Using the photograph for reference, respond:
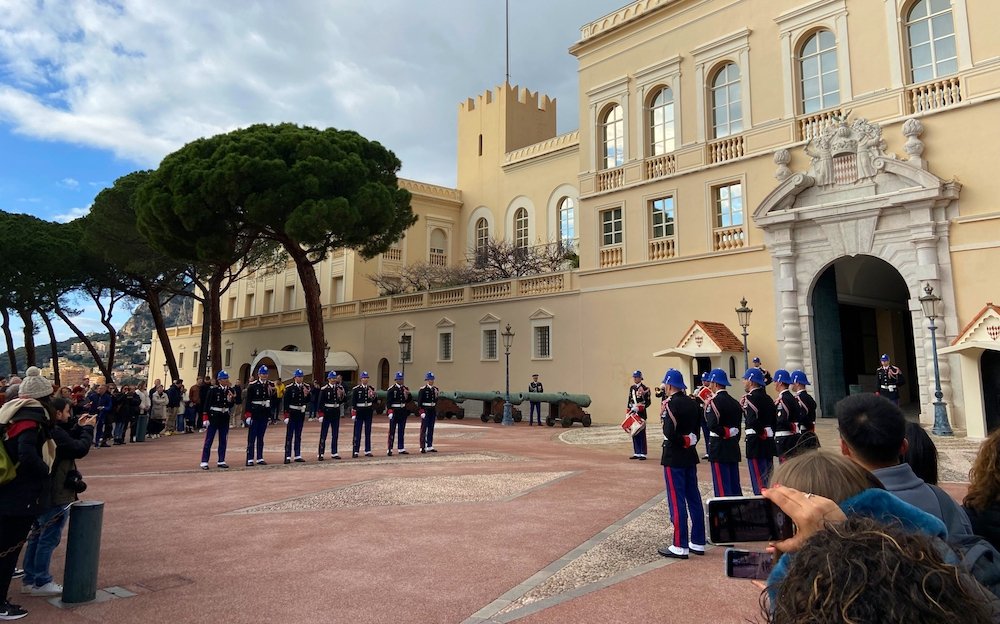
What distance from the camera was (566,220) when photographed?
37.5 metres

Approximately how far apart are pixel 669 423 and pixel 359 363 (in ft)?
107

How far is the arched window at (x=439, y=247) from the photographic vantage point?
143 feet

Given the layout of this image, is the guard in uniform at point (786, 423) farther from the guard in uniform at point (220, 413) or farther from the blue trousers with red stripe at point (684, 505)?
the guard in uniform at point (220, 413)

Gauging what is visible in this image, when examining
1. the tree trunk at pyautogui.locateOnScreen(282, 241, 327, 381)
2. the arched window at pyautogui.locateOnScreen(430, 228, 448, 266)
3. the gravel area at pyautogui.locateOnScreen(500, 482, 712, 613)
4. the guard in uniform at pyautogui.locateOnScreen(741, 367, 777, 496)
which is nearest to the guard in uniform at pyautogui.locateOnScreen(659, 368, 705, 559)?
the gravel area at pyautogui.locateOnScreen(500, 482, 712, 613)

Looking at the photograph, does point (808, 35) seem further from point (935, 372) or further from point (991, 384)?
point (991, 384)

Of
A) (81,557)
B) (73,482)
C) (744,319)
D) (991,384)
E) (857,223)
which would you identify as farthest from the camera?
(744,319)

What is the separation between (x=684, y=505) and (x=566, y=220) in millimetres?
31756

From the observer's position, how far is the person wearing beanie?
4.93 m

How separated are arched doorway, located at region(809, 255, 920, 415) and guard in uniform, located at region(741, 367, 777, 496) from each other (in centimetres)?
1282

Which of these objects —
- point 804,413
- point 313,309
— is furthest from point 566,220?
point 804,413

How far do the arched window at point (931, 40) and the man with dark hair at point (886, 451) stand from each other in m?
20.4

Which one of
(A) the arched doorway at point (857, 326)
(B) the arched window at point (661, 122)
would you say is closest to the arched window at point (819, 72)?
(B) the arched window at point (661, 122)

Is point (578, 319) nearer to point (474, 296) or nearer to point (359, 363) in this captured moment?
point (474, 296)

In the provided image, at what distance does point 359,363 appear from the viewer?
37844 mm
